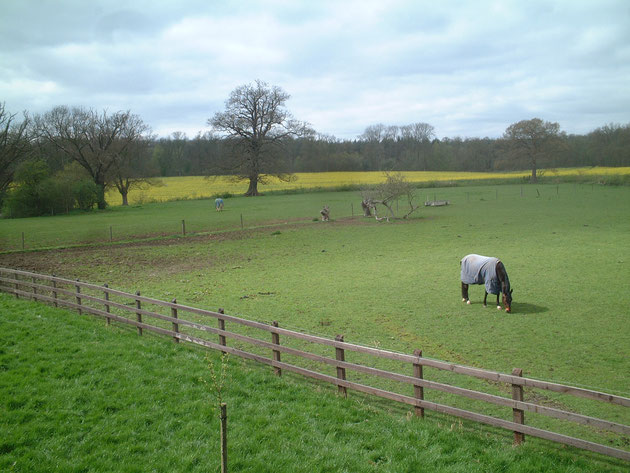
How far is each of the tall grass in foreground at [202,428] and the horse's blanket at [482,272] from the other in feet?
18.1

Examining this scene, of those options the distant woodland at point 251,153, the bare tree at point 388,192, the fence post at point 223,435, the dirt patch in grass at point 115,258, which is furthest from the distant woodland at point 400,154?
the fence post at point 223,435

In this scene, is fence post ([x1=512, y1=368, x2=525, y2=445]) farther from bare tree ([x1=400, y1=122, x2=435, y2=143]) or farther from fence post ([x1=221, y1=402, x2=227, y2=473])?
bare tree ([x1=400, y1=122, x2=435, y2=143])

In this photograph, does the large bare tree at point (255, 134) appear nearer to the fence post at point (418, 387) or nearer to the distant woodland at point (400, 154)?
the distant woodland at point (400, 154)

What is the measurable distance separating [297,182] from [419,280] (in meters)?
64.8

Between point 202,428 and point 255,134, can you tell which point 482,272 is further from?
point 255,134

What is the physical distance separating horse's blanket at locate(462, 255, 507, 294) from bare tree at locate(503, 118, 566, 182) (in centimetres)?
6580

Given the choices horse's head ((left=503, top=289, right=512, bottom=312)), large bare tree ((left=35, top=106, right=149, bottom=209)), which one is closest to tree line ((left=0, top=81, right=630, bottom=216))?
large bare tree ((left=35, top=106, right=149, bottom=209))

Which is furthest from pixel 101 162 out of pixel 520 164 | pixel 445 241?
pixel 520 164

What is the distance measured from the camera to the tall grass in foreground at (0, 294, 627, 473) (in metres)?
4.83

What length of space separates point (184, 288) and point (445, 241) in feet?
43.2

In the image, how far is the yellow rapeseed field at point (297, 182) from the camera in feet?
220

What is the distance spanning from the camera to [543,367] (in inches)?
302

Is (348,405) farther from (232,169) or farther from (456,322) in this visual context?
(232,169)

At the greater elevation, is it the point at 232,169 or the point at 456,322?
the point at 232,169
